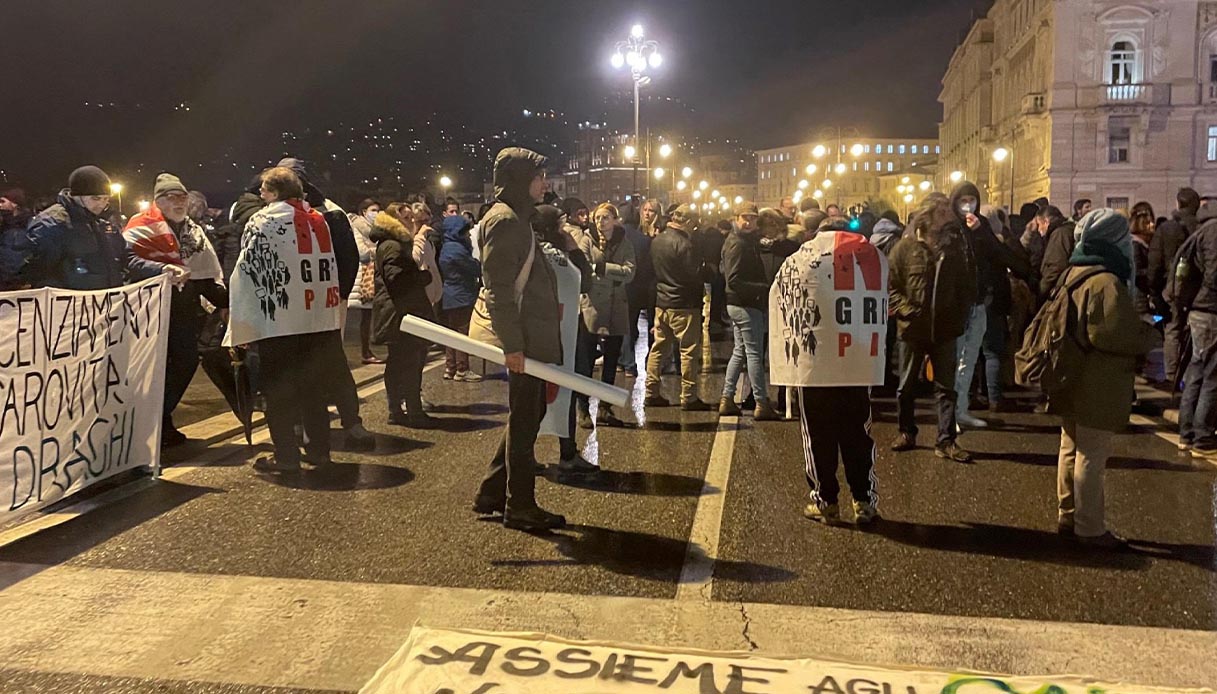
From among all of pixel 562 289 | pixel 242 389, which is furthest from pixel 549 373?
pixel 242 389

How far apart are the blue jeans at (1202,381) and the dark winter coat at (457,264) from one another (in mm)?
7248

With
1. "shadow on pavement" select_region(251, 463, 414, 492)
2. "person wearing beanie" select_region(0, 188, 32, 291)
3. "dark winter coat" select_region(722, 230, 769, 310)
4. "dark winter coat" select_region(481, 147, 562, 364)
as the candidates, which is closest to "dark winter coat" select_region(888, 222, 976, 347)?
"dark winter coat" select_region(722, 230, 769, 310)

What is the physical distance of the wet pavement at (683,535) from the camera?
15.1 feet

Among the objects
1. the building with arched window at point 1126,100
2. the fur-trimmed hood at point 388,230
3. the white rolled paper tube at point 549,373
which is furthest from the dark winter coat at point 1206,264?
the building with arched window at point 1126,100

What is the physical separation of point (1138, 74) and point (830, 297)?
5535cm

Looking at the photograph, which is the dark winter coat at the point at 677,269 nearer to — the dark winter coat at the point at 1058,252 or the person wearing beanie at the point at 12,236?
the dark winter coat at the point at 1058,252

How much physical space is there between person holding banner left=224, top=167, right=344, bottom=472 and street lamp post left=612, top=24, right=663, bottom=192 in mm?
19890

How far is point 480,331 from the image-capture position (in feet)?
19.2

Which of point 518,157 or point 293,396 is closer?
point 518,157

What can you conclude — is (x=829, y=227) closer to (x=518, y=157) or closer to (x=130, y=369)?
(x=518, y=157)

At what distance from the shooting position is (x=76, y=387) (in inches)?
235

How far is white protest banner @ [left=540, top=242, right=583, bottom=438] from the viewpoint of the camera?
5878 mm

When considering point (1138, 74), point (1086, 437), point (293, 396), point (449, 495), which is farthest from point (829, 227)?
point (1138, 74)

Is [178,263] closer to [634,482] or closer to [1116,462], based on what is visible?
[634,482]
